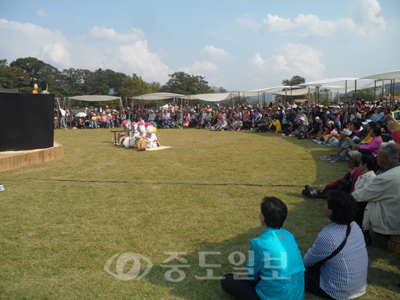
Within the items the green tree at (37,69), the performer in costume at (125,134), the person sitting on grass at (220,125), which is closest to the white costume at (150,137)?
the performer in costume at (125,134)

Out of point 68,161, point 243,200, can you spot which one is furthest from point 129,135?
point 243,200

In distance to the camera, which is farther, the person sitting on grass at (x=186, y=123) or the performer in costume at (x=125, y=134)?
the person sitting on grass at (x=186, y=123)

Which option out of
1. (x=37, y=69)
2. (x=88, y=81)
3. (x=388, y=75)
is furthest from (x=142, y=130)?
(x=88, y=81)

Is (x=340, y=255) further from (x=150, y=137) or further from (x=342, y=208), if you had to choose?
(x=150, y=137)

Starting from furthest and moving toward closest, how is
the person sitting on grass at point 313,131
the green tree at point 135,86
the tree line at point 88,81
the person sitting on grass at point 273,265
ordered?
the green tree at point 135,86, the tree line at point 88,81, the person sitting on grass at point 313,131, the person sitting on grass at point 273,265

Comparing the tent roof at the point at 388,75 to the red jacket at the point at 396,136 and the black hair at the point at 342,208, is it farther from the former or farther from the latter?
the black hair at the point at 342,208

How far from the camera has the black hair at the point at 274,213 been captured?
2.29 m

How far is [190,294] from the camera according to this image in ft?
8.44

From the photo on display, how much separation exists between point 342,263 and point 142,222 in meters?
2.58

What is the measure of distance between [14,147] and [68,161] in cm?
145

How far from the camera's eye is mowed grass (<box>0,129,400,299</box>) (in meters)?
2.71

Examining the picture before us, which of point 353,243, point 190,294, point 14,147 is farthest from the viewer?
point 14,147

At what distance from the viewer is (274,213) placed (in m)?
2.29

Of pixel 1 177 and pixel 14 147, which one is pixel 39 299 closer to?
pixel 1 177
